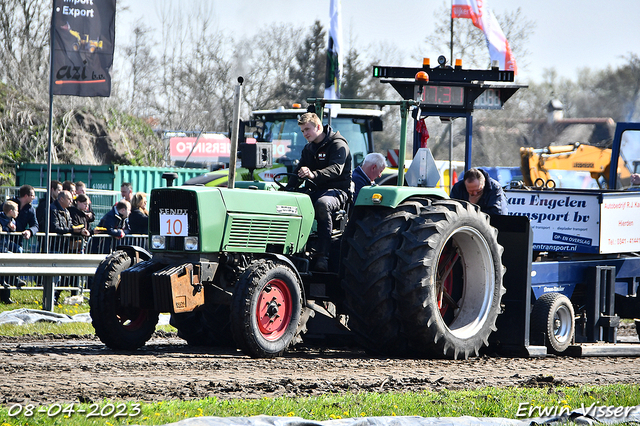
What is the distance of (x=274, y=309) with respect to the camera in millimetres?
6902

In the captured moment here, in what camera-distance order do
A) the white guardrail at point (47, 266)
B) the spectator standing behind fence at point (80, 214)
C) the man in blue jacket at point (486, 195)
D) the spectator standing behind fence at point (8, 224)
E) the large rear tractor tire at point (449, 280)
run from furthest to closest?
the spectator standing behind fence at point (80, 214) → the spectator standing behind fence at point (8, 224) → the white guardrail at point (47, 266) → the man in blue jacket at point (486, 195) → the large rear tractor tire at point (449, 280)

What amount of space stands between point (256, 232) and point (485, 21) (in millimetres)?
13073

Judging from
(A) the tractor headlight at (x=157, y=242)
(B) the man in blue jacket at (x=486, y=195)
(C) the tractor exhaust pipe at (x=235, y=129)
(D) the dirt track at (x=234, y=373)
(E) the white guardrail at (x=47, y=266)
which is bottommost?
(D) the dirt track at (x=234, y=373)

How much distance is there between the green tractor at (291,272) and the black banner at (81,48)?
534cm

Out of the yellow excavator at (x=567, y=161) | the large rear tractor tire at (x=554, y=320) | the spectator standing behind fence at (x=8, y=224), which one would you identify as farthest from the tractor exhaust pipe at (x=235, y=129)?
the yellow excavator at (x=567, y=161)

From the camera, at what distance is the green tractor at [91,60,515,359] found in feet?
22.4

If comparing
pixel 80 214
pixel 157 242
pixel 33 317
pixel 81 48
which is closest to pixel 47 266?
pixel 33 317

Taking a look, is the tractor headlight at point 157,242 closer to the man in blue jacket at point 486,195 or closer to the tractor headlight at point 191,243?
the tractor headlight at point 191,243

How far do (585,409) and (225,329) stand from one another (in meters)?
3.81

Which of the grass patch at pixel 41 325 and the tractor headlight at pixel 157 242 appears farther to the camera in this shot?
the grass patch at pixel 41 325

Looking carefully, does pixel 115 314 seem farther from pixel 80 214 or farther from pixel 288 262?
pixel 80 214

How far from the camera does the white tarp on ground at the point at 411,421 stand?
4.15 m

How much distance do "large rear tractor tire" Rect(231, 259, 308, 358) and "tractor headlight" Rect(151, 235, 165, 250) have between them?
829mm

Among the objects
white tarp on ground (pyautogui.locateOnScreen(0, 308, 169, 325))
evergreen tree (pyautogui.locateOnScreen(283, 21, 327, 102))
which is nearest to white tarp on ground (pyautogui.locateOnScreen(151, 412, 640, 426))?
white tarp on ground (pyautogui.locateOnScreen(0, 308, 169, 325))
